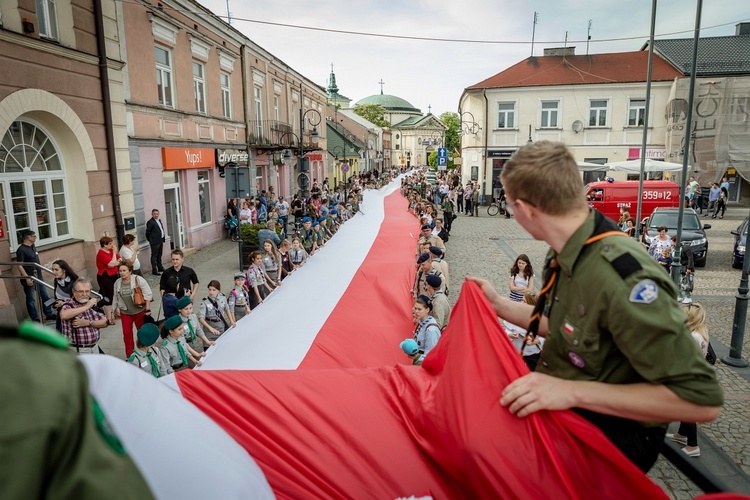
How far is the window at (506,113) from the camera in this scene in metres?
33.6

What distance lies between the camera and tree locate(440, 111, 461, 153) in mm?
100375

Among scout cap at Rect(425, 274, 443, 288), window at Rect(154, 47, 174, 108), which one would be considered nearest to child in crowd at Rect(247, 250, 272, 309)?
scout cap at Rect(425, 274, 443, 288)

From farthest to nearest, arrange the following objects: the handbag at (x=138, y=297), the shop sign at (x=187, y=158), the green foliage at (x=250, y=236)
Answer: the shop sign at (x=187, y=158) < the green foliage at (x=250, y=236) < the handbag at (x=138, y=297)

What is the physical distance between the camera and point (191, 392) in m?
2.50

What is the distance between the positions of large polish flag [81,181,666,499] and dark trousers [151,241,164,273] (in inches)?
500

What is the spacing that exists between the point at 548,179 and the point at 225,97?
2178cm

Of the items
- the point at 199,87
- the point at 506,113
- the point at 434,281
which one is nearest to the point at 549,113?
the point at 506,113

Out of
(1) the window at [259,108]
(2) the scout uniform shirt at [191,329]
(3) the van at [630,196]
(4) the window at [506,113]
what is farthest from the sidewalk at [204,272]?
(4) the window at [506,113]

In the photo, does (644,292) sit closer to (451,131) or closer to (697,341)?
(697,341)

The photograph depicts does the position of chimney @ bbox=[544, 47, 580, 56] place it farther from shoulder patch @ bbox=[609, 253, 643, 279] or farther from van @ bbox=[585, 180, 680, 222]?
shoulder patch @ bbox=[609, 253, 643, 279]

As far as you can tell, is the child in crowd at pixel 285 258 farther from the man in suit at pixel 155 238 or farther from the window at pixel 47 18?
the window at pixel 47 18

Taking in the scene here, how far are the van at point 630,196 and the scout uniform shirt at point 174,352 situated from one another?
1945 centimetres

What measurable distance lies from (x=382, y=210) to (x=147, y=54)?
10446mm

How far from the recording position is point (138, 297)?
8414 mm
